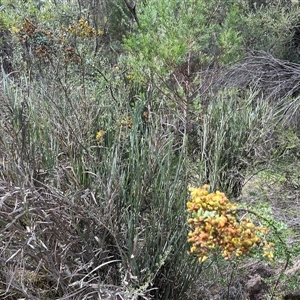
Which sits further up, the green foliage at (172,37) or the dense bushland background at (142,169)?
the green foliage at (172,37)

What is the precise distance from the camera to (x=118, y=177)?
1996 mm

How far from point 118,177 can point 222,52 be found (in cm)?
201

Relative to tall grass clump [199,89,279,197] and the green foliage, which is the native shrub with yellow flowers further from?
tall grass clump [199,89,279,197]

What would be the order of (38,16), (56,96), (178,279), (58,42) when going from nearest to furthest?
(178,279)
(56,96)
(58,42)
(38,16)

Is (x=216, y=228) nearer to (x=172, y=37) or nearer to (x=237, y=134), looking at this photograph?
(x=172, y=37)

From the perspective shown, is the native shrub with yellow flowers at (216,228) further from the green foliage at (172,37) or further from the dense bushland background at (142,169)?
the green foliage at (172,37)

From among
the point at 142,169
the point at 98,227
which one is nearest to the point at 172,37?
the point at 142,169

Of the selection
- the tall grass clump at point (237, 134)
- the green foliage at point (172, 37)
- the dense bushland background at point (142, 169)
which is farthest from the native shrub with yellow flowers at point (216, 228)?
the tall grass clump at point (237, 134)

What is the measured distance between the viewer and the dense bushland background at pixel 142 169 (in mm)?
1828

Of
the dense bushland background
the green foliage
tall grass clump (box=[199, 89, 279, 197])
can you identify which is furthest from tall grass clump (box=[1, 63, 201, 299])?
tall grass clump (box=[199, 89, 279, 197])

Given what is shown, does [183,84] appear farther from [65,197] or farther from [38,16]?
[38,16]

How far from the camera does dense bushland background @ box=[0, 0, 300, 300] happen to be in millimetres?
1828

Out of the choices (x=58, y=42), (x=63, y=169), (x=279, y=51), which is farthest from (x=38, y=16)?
(x=63, y=169)

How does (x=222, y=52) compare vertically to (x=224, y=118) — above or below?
above
